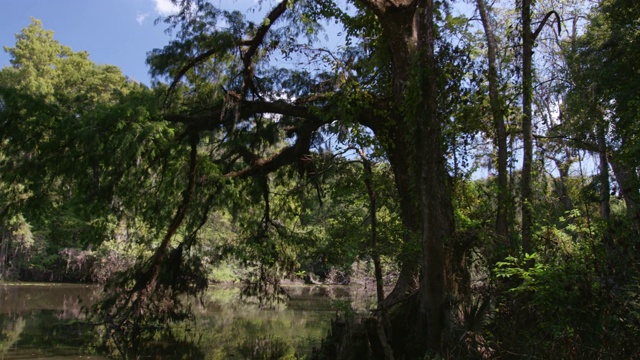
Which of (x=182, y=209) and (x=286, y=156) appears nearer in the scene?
(x=182, y=209)

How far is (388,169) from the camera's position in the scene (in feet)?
34.9

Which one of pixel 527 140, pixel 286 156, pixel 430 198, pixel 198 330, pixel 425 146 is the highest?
pixel 286 156

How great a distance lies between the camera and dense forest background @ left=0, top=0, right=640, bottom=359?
17.4ft

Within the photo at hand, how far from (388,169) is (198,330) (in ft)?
21.0

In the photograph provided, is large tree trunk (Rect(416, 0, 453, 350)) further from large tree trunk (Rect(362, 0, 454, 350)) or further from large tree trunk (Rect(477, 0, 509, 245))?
large tree trunk (Rect(477, 0, 509, 245))

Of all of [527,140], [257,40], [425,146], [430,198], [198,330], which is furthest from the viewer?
[198,330]

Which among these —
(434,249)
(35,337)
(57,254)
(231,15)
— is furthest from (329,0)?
(57,254)

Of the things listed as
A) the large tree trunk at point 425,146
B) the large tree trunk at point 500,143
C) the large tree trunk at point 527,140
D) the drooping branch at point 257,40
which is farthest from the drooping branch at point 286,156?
the large tree trunk at point 527,140

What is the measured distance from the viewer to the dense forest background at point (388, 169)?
17.4 ft

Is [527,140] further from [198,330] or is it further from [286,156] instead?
[198,330]

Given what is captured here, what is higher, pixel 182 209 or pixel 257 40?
pixel 257 40

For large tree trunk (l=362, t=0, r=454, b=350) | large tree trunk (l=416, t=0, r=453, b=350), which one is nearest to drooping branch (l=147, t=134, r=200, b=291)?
large tree trunk (l=362, t=0, r=454, b=350)

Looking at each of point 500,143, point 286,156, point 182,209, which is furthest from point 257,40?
point 500,143

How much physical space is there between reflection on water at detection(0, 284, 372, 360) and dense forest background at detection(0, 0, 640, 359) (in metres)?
1.05
